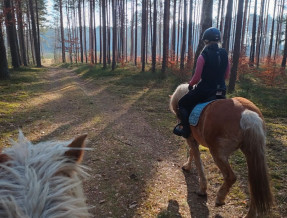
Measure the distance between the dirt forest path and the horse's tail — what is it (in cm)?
67

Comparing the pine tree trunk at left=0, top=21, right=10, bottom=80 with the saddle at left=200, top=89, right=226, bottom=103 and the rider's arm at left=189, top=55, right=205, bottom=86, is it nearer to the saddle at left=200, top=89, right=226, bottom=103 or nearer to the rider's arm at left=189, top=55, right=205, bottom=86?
the rider's arm at left=189, top=55, right=205, bottom=86

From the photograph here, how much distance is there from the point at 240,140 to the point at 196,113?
89cm

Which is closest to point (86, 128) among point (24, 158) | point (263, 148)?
point (263, 148)

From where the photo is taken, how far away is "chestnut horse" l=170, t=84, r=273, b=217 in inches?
109

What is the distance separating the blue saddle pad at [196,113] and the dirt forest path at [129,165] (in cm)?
130

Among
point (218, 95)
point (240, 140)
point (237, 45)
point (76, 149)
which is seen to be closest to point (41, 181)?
point (76, 149)

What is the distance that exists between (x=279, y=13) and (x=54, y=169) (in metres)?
42.5

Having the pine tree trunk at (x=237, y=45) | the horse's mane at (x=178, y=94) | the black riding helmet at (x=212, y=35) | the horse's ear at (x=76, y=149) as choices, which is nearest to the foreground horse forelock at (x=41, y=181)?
the horse's ear at (x=76, y=149)

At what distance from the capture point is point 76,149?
132 cm

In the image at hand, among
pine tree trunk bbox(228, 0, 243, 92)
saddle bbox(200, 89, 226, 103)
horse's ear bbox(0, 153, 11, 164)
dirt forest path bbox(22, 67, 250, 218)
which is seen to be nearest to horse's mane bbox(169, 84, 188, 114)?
saddle bbox(200, 89, 226, 103)

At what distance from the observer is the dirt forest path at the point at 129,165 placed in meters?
3.45

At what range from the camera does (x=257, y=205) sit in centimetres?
279

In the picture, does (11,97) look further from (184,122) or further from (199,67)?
(199,67)

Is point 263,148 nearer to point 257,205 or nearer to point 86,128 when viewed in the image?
point 257,205
